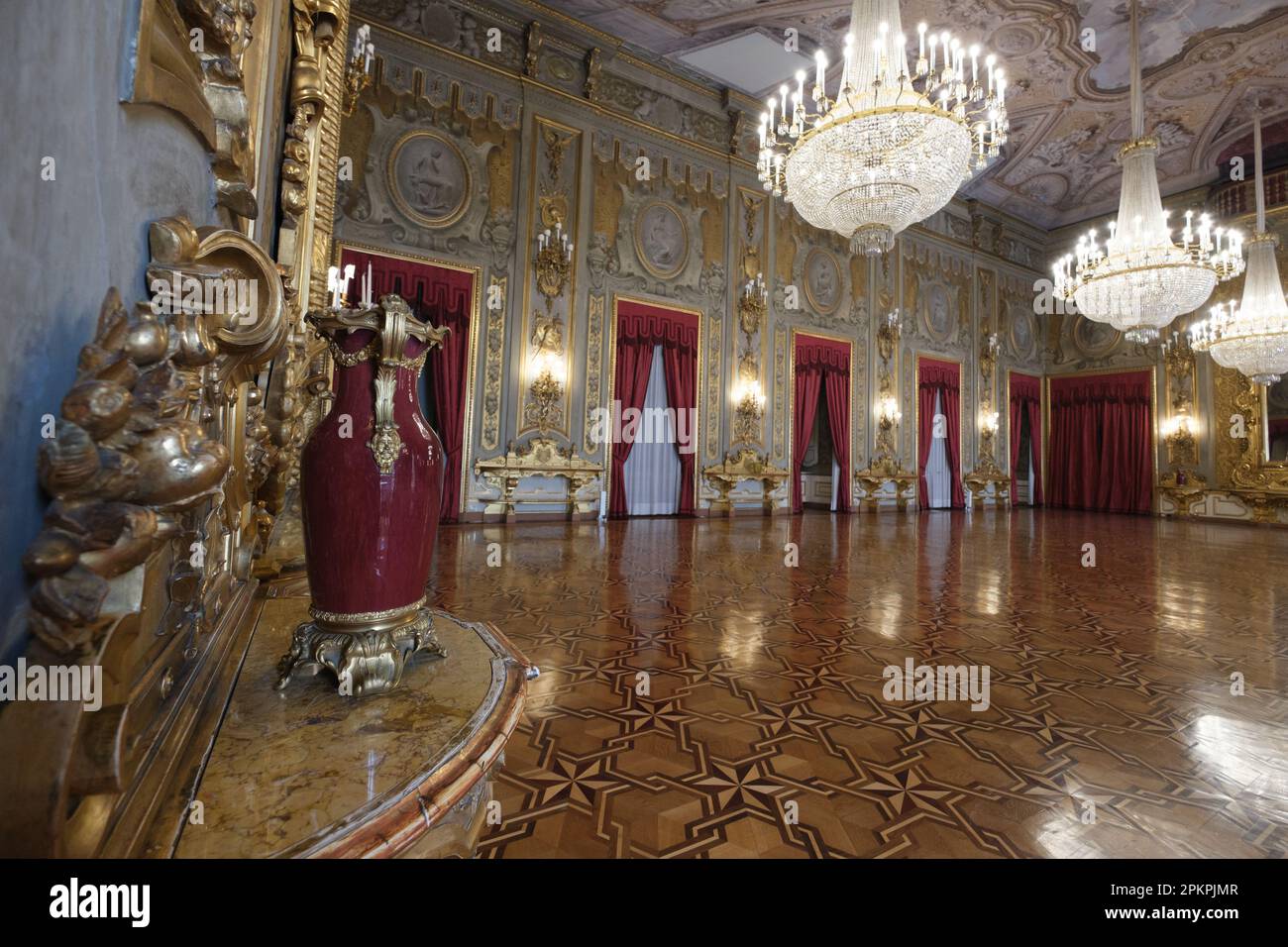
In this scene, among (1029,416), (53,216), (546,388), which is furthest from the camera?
(1029,416)

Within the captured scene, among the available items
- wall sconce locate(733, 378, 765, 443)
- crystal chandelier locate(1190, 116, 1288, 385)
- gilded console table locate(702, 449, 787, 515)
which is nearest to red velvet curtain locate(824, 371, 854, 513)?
gilded console table locate(702, 449, 787, 515)

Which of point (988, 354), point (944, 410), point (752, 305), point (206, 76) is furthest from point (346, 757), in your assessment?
point (988, 354)

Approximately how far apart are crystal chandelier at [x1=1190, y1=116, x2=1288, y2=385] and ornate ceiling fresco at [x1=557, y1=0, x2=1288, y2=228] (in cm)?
233

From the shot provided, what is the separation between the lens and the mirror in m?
10.3

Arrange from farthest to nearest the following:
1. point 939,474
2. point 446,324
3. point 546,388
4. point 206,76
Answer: point 939,474, point 546,388, point 446,324, point 206,76

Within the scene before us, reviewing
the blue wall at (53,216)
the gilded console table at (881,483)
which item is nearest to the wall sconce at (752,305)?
the gilded console table at (881,483)

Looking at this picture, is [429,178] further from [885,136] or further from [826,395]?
[826,395]

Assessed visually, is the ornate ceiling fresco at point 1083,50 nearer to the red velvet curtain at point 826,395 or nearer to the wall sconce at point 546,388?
the red velvet curtain at point 826,395

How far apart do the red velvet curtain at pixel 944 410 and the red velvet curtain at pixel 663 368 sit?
567 centimetres

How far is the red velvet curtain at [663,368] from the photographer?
840 cm

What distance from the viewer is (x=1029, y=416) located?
13938 mm

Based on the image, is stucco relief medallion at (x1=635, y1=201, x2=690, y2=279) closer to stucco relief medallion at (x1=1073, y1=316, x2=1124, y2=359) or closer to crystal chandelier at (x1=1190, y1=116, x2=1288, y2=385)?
crystal chandelier at (x1=1190, y1=116, x2=1288, y2=385)

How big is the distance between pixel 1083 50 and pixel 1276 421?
772 cm

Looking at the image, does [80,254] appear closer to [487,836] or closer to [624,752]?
[487,836]
